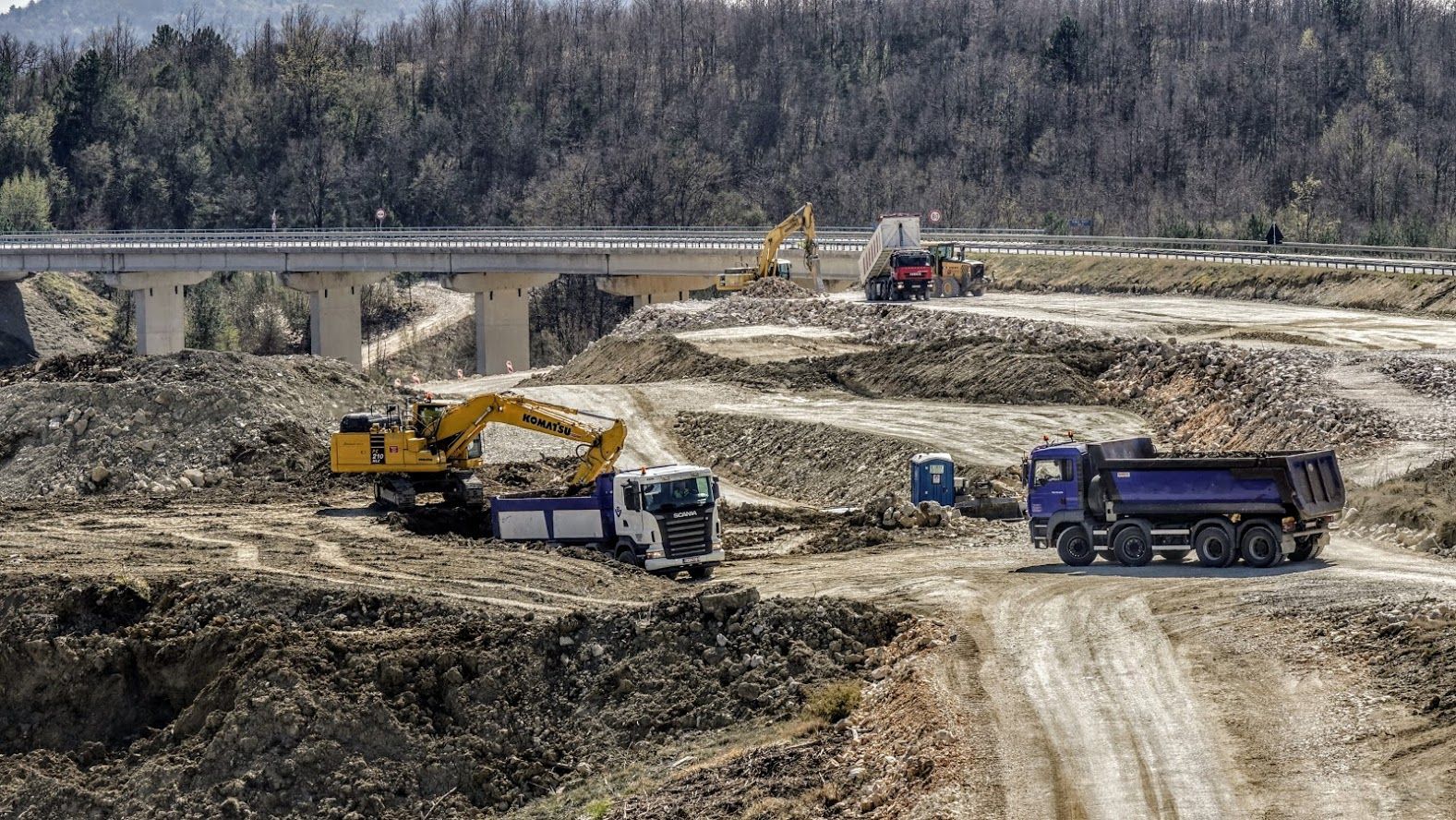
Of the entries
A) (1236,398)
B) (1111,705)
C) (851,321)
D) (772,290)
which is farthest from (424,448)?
(772,290)

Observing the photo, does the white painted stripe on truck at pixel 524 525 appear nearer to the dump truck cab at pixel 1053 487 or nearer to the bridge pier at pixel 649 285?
the dump truck cab at pixel 1053 487

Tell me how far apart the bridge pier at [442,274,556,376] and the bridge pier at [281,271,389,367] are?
6.35 metres

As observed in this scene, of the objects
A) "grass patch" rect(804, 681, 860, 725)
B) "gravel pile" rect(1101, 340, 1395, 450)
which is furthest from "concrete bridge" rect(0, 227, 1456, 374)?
"grass patch" rect(804, 681, 860, 725)

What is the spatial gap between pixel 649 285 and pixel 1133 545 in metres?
65.4

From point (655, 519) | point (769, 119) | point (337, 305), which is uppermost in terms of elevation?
point (769, 119)

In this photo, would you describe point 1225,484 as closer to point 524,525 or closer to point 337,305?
point 524,525

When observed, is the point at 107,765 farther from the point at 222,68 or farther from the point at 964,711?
the point at 222,68

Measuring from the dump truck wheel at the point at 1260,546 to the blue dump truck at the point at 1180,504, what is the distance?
0.01 meters

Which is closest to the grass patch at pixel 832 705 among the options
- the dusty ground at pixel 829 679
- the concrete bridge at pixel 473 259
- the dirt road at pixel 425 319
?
the dusty ground at pixel 829 679

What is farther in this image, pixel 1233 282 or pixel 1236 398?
pixel 1233 282

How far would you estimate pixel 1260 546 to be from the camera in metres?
29.3

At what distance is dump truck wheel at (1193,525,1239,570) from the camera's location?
29562 mm

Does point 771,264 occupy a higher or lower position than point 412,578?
higher

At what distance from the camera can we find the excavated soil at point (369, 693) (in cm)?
2412
